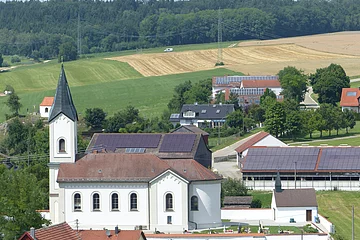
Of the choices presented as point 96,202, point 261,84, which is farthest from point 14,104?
point 96,202

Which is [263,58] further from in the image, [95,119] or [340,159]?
[340,159]

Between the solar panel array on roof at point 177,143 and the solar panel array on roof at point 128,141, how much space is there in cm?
74

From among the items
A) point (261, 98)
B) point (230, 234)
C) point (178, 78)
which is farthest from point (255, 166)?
point (178, 78)

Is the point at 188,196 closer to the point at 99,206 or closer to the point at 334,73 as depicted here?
the point at 99,206

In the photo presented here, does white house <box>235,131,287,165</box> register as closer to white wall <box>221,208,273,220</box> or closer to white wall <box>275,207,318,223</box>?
white wall <box>221,208,273,220</box>

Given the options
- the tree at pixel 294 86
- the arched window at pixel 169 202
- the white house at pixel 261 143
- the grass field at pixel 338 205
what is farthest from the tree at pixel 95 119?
the arched window at pixel 169 202

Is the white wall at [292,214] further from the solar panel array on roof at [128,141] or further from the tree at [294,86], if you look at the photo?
the tree at [294,86]

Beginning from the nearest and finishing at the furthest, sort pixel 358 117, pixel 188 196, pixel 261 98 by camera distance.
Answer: pixel 188 196
pixel 358 117
pixel 261 98

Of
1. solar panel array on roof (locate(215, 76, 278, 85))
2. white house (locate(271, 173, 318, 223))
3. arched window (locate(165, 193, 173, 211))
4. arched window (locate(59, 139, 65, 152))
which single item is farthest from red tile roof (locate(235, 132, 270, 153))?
solar panel array on roof (locate(215, 76, 278, 85))

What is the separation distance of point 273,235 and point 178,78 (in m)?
93.8

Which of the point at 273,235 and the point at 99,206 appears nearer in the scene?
the point at 273,235

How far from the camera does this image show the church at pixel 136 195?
232 ft

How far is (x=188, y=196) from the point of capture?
232ft

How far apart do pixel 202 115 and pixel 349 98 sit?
15815mm
